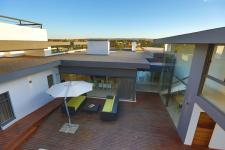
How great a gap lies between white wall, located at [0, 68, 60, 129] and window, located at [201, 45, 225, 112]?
9.57m

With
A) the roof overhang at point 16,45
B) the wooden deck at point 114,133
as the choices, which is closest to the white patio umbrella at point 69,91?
the wooden deck at point 114,133

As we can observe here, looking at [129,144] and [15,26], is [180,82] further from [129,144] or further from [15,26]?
[15,26]

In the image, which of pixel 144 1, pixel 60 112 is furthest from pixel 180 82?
pixel 144 1

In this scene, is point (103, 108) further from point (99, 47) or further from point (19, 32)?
point (99, 47)

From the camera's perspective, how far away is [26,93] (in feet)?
26.6

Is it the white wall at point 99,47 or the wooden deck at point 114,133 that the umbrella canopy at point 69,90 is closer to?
the wooden deck at point 114,133

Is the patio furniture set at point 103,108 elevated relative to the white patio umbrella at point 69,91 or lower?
lower

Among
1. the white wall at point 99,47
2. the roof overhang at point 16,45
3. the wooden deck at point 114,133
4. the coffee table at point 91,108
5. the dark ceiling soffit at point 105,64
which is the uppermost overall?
the roof overhang at point 16,45

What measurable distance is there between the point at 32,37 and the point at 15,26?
1.80m

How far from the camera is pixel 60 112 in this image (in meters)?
8.82

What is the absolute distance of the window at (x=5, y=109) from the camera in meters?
6.82

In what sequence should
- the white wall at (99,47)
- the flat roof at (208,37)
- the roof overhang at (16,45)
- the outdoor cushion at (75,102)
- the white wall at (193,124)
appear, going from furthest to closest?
the white wall at (99,47) → the outdoor cushion at (75,102) → the white wall at (193,124) → the roof overhang at (16,45) → the flat roof at (208,37)

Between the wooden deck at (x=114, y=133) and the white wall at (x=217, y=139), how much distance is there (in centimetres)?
73

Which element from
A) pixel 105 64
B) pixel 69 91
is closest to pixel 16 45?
pixel 69 91
